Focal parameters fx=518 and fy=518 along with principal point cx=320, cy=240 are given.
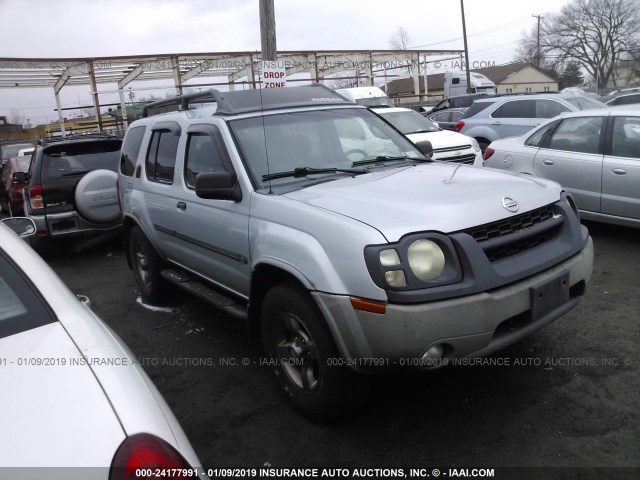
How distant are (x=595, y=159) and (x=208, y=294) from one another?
4770 mm

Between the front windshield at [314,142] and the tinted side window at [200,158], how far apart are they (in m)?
0.29

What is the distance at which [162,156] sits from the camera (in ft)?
16.0

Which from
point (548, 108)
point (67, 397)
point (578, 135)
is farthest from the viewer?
point (548, 108)

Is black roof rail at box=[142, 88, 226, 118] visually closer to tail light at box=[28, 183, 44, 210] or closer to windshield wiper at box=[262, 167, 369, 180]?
windshield wiper at box=[262, 167, 369, 180]

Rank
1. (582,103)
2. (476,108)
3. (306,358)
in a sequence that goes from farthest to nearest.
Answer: (476,108), (582,103), (306,358)

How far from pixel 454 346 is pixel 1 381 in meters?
1.93

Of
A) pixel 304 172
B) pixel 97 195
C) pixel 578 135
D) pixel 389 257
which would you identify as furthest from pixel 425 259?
pixel 97 195

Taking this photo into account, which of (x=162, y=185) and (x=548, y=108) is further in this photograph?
(x=548, y=108)

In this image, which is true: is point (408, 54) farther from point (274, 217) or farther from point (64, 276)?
point (274, 217)

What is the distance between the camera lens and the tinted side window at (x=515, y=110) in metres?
11.3

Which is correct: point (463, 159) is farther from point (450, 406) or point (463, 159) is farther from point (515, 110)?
point (450, 406)

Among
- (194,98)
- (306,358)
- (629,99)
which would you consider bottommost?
(306,358)

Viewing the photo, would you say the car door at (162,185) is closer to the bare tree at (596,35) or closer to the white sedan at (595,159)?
the white sedan at (595,159)

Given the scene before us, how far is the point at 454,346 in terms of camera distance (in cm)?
259
